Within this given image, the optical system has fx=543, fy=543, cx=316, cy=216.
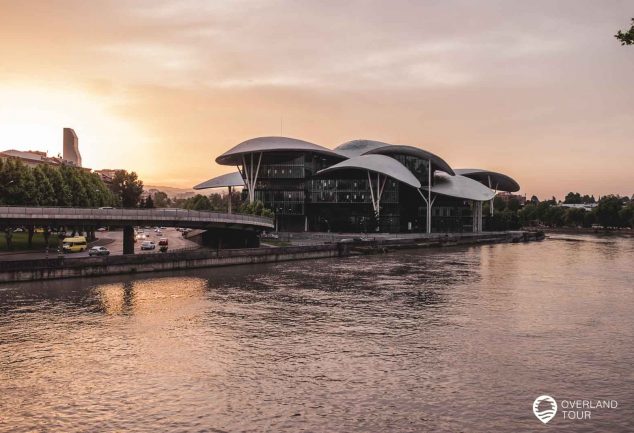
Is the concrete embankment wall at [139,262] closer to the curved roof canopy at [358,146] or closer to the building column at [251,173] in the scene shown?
the building column at [251,173]

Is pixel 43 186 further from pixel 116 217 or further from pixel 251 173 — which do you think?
pixel 251 173

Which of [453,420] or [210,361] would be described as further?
[210,361]

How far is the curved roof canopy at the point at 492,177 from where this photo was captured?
164 meters

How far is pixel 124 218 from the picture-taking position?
64.6 metres

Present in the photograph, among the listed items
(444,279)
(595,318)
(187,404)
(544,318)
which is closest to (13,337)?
(187,404)

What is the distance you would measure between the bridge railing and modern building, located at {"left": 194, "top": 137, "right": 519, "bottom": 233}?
46.0 m

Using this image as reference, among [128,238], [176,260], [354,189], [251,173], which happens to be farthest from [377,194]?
[176,260]

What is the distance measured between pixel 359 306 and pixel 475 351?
13.7 m

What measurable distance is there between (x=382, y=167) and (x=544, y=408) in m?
103

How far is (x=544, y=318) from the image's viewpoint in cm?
3791

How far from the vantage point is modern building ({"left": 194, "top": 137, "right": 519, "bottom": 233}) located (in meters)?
125

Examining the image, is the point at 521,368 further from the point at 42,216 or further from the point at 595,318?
the point at 42,216

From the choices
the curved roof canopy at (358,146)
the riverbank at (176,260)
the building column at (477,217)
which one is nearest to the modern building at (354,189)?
the building column at (477,217)

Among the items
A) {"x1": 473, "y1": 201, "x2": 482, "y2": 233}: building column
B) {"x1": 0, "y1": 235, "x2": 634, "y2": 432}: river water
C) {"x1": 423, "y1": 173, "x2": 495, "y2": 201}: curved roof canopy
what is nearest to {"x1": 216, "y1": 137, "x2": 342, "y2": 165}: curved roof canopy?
{"x1": 423, "y1": 173, "x2": 495, "y2": 201}: curved roof canopy
